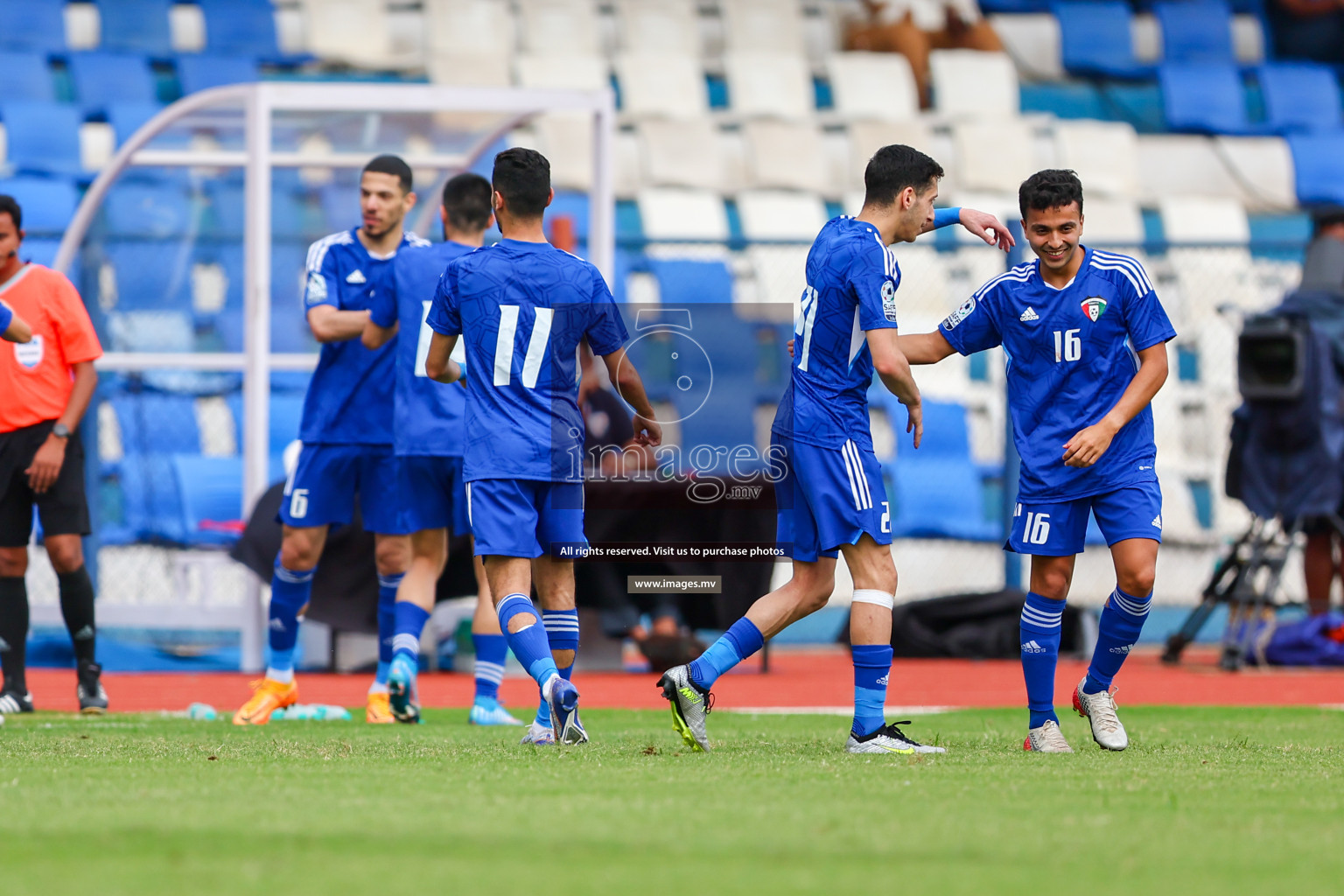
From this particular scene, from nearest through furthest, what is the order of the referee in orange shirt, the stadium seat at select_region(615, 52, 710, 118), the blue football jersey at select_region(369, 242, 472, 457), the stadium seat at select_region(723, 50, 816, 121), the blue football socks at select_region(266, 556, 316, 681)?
the blue football jersey at select_region(369, 242, 472, 457) → the blue football socks at select_region(266, 556, 316, 681) → the referee in orange shirt → the stadium seat at select_region(615, 52, 710, 118) → the stadium seat at select_region(723, 50, 816, 121)

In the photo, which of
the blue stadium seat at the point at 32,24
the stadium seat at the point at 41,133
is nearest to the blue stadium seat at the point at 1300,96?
the stadium seat at the point at 41,133

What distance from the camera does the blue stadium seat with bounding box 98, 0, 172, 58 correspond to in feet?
53.6

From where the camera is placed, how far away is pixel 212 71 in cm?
1591

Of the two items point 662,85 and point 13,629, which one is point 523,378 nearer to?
point 13,629

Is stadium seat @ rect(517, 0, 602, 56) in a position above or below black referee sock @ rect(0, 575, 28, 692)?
above

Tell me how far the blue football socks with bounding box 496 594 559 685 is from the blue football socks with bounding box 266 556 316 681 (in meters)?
1.93

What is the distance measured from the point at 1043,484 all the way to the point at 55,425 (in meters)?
4.15

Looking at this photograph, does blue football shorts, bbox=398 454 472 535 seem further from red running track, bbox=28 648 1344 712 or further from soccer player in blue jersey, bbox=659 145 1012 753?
soccer player in blue jersey, bbox=659 145 1012 753

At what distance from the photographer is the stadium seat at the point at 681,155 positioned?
53.1 ft

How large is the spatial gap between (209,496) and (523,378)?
595 cm

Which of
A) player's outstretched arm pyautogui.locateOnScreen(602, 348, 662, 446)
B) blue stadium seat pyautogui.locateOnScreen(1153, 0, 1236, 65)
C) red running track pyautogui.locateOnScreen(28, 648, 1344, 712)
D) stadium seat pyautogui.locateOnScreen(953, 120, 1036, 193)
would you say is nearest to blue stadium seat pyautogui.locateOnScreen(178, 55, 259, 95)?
stadium seat pyautogui.locateOnScreen(953, 120, 1036, 193)

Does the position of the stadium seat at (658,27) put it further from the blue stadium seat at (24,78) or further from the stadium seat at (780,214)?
the blue stadium seat at (24,78)

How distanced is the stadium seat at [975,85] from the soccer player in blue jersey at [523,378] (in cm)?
1267

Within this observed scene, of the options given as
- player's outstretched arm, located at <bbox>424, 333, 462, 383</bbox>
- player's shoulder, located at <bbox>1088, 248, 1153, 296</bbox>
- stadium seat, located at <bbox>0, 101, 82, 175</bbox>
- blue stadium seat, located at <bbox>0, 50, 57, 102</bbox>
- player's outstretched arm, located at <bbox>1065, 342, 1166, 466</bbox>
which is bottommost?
player's outstretched arm, located at <bbox>1065, 342, 1166, 466</bbox>
